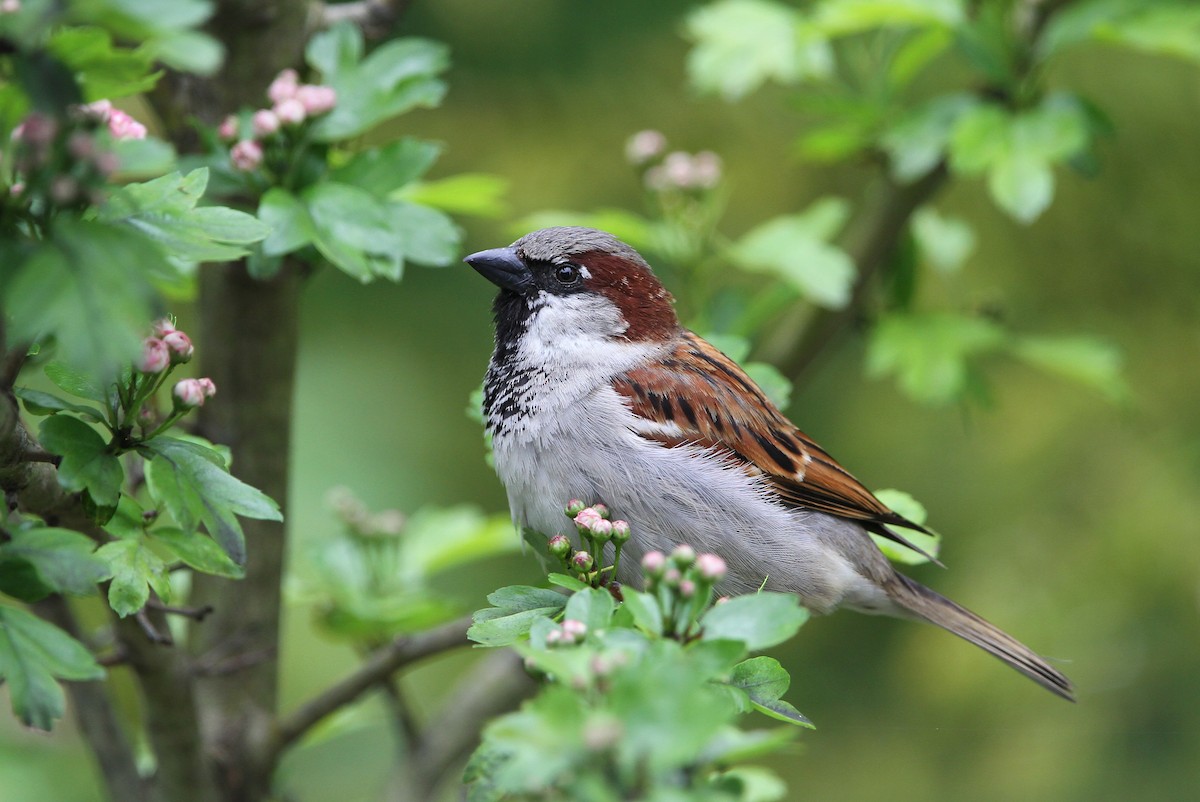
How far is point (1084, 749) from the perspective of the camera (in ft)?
11.6

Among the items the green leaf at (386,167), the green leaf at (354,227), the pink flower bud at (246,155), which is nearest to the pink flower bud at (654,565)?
the green leaf at (354,227)

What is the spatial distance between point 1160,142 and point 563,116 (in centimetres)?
202

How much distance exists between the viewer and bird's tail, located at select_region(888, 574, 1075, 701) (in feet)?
7.62

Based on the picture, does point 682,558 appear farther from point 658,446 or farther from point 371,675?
point 371,675

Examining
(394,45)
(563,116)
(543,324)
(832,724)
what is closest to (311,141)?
(394,45)

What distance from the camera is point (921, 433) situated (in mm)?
4262

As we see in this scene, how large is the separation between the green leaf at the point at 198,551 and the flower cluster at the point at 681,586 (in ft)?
1.70

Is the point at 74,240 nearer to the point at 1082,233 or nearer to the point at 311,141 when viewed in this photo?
the point at 311,141

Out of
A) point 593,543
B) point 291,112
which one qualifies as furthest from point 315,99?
point 593,543

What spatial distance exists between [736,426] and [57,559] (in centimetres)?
131

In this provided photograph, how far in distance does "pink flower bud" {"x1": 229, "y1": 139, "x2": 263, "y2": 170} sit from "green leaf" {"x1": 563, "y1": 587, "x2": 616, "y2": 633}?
962 mm

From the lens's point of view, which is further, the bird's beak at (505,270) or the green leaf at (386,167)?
the bird's beak at (505,270)

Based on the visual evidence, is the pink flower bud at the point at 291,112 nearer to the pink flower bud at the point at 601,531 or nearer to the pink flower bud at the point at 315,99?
the pink flower bud at the point at 315,99

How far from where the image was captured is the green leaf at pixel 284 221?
1.77 meters
